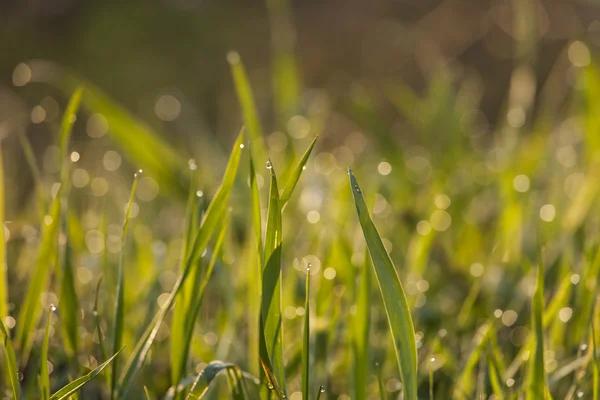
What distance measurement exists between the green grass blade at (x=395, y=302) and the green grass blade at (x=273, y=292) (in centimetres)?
5

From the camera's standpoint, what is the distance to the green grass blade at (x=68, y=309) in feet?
1.81

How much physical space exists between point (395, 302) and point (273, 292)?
0.07m

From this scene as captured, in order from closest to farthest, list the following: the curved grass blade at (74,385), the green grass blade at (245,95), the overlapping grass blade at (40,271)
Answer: the curved grass blade at (74,385) < the overlapping grass blade at (40,271) < the green grass blade at (245,95)

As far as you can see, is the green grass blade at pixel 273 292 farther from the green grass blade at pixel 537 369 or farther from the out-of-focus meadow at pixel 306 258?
the green grass blade at pixel 537 369

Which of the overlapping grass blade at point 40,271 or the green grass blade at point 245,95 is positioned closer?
the overlapping grass blade at point 40,271

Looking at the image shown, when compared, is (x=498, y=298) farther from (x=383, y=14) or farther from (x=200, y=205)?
(x=383, y=14)

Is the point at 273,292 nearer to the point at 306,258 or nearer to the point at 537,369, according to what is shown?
the point at 537,369

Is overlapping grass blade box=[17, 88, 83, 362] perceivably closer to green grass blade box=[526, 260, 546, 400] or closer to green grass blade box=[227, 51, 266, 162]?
green grass blade box=[227, 51, 266, 162]

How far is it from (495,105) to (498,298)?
2.97 m

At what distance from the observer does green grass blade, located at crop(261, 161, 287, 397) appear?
1.35 ft

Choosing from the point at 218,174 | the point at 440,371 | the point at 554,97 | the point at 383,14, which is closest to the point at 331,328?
the point at 440,371

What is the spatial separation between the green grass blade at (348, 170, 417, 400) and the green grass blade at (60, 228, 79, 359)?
270 mm

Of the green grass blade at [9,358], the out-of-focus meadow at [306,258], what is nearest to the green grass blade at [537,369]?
the out-of-focus meadow at [306,258]

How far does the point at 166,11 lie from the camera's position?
13.9 ft
